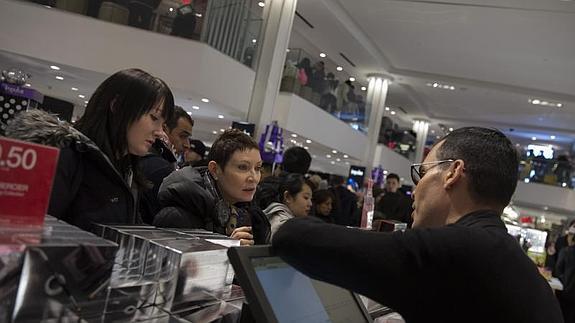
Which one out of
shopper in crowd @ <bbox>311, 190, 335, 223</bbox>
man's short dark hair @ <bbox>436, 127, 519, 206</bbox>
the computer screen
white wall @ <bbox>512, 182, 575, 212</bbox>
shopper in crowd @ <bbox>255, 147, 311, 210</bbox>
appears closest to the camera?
the computer screen

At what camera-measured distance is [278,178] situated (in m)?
4.20

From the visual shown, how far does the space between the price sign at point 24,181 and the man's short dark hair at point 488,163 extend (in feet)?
2.93

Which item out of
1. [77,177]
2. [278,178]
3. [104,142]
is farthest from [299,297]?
[278,178]

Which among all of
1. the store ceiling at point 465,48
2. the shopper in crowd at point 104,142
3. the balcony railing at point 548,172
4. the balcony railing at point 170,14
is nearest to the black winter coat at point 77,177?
the shopper in crowd at point 104,142

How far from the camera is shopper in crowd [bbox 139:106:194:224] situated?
2203 millimetres

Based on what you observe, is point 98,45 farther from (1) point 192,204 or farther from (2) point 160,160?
(1) point 192,204

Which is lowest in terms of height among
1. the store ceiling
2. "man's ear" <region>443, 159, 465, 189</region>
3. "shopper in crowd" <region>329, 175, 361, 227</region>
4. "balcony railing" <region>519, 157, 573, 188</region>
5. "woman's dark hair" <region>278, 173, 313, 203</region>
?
"shopper in crowd" <region>329, 175, 361, 227</region>

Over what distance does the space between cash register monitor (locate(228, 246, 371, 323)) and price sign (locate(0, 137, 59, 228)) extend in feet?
1.06

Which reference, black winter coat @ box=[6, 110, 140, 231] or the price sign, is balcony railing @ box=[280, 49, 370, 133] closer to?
black winter coat @ box=[6, 110, 140, 231]

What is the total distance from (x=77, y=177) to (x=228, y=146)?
104cm

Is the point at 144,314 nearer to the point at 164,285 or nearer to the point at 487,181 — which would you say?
the point at 164,285

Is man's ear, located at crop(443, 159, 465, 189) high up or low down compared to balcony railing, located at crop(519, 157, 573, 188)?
down

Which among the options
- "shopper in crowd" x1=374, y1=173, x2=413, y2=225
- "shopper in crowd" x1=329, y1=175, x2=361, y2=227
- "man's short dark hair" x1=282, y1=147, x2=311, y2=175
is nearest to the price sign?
"man's short dark hair" x1=282, y1=147, x2=311, y2=175

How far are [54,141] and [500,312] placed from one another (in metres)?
1.10
